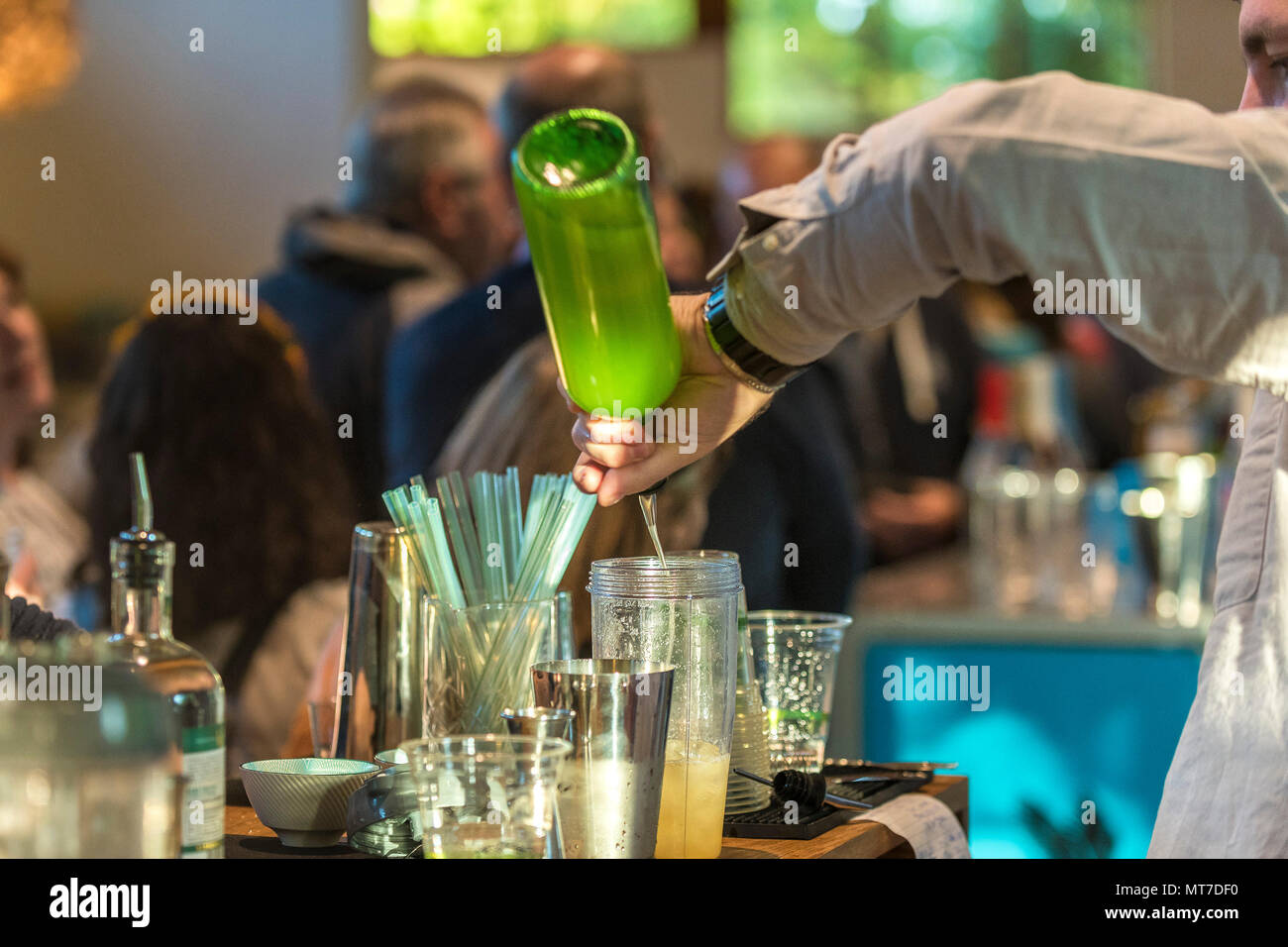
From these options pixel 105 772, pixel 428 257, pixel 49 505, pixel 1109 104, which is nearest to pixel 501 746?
pixel 105 772

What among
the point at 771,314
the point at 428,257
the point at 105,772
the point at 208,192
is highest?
the point at 208,192

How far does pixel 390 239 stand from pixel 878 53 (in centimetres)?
490

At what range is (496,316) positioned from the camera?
241 cm

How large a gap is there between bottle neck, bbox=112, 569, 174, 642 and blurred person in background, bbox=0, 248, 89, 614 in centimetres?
168

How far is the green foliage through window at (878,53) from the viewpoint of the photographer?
7512 millimetres

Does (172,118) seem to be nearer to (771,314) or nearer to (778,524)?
(778,524)

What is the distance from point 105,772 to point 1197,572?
2788mm

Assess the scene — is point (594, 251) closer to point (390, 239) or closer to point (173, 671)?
point (173, 671)

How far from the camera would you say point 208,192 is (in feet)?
21.4

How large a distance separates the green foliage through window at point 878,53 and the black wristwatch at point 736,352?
6539mm

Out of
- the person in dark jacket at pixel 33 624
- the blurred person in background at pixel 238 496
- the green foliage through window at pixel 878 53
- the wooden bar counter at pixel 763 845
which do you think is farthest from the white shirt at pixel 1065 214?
the green foliage through window at pixel 878 53

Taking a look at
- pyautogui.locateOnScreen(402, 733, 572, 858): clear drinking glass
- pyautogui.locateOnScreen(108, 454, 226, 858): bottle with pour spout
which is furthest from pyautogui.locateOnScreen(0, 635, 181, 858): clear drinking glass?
pyautogui.locateOnScreen(402, 733, 572, 858): clear drinking glass

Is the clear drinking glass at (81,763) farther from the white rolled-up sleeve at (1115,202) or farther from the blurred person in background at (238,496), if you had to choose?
the blurred person in background at (238,496)

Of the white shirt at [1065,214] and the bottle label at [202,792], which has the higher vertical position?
the white shirt at [1065,214]
